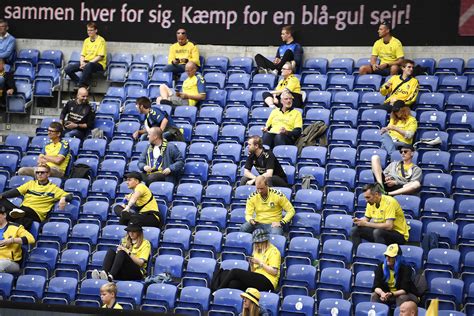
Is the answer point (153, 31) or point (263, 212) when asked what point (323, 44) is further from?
point (263, 212)

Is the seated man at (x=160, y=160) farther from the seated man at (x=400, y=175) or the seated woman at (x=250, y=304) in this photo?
the seated woman at (x=250, y=304)

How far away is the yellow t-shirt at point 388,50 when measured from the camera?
20.0m

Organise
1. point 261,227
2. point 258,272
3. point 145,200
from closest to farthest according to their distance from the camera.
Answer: point 258,272 < point 261,227 < point 145,200

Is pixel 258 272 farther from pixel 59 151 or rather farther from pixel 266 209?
pixel 59 151

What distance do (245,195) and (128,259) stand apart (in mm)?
2360

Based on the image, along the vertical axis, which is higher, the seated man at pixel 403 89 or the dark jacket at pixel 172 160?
Answer: the seated man at pixel 403 89

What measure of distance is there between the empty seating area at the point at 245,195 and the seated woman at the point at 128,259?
219 mm

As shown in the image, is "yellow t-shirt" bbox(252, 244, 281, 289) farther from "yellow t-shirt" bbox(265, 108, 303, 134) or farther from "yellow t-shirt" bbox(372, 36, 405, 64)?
"yellow t-shirt" bbox(372, 36, 405, 64)

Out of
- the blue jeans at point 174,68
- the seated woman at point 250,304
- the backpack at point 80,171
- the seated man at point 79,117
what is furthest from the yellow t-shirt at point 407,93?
the seated woman at point 250,304

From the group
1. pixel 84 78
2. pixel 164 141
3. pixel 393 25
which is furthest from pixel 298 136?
pixel 84 78

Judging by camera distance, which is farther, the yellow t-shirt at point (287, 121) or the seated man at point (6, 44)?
the seated man at point (6, 44)

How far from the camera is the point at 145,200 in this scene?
17.0 meters

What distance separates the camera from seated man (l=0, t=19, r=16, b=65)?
22094mm

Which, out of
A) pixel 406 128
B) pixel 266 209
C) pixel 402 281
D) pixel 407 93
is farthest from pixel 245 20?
pixel 402 281
